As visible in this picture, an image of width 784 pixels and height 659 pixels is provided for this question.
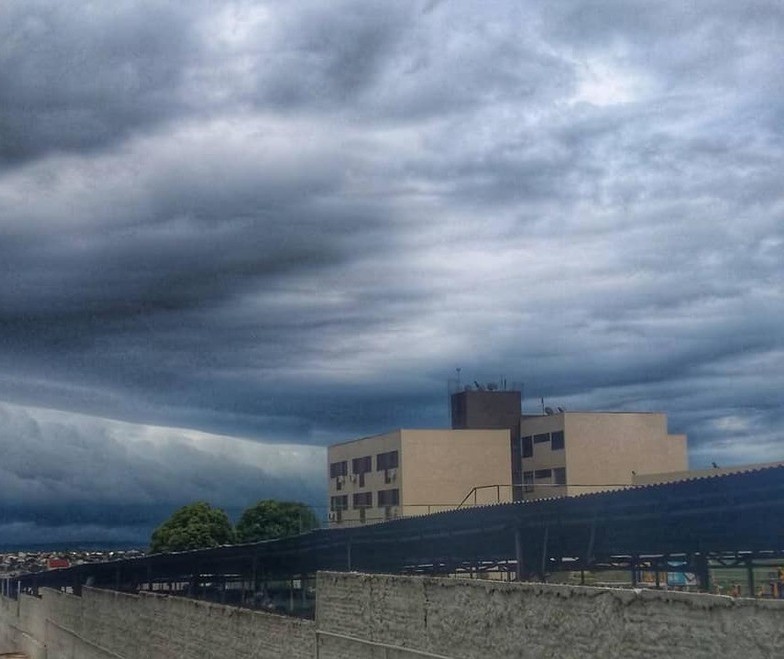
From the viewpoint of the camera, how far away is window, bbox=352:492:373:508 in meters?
97.7

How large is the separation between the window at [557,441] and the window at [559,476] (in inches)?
70.6

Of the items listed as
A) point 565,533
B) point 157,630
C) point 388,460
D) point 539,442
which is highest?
point 539,442

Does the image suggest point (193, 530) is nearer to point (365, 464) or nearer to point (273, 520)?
point (273, 520)

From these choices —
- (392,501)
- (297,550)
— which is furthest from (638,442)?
(297,550)

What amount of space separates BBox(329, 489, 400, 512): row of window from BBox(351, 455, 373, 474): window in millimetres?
2085

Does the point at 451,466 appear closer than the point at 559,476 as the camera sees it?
No

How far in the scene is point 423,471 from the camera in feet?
306

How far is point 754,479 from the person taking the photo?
17.5 meters

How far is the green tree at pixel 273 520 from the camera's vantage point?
115625 mm

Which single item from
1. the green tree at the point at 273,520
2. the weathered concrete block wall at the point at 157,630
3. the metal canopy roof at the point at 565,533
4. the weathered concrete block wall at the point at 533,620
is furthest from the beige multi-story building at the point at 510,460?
the weathered concrete block wall at the point at 533,620

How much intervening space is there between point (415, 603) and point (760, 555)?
61.9 ft

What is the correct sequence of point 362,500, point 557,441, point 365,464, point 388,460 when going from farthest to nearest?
point 365,464
point 362,500
point 388,460
point 557,441

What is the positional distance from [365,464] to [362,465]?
1.96ft

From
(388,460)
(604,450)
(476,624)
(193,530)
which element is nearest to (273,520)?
(193,530)
